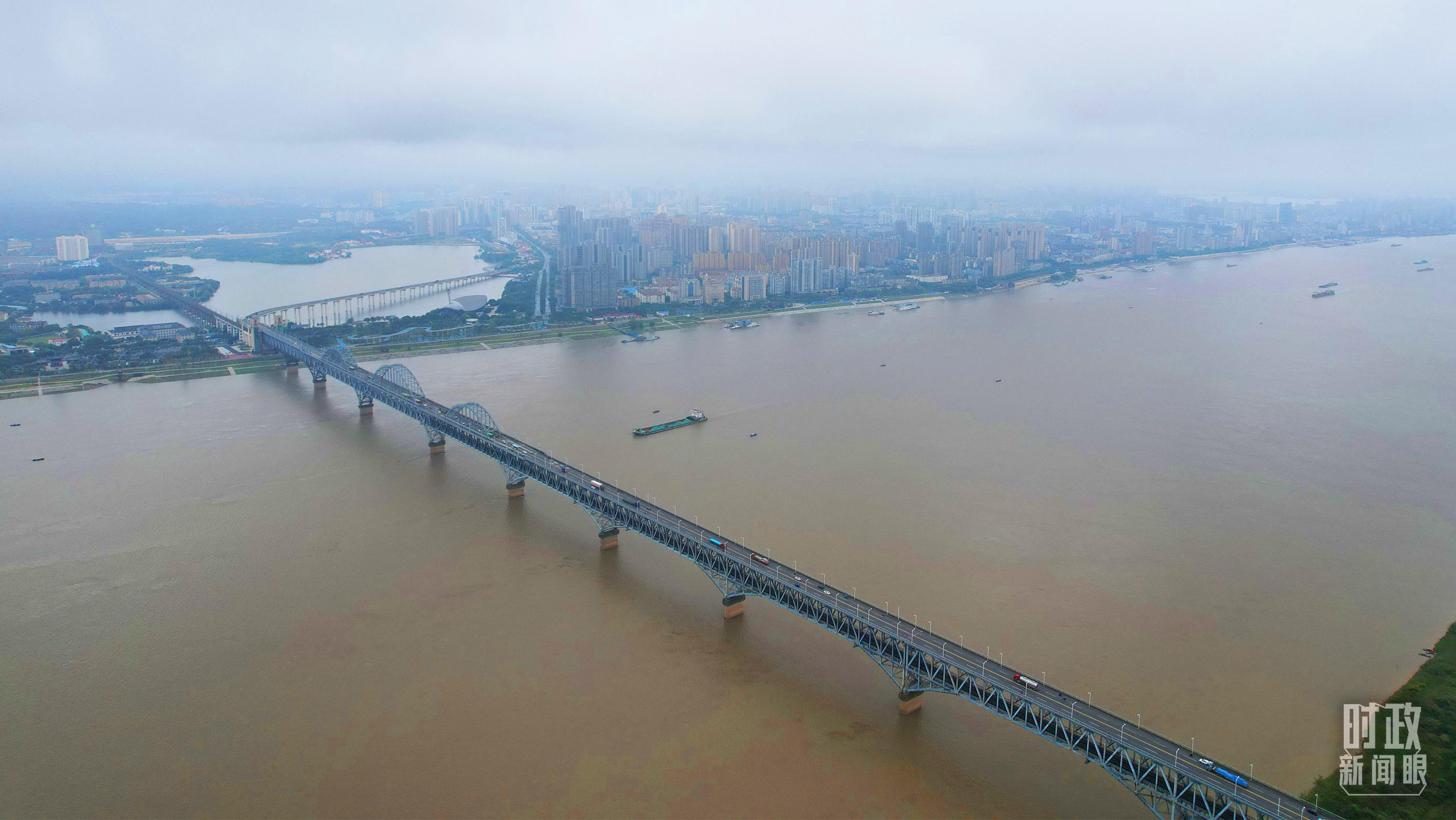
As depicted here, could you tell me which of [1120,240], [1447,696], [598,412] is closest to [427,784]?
[1447,696]

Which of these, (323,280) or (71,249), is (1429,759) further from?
(71,249)

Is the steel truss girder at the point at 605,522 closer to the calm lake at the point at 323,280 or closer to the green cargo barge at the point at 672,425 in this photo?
the green cargo barge at the point at 672,425

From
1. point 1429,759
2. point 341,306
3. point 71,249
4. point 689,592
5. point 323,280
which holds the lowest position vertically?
point 1429,759

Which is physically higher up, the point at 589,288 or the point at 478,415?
the point at 589,288

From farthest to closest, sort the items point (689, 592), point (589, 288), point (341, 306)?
point (341, 306), point (589, 288), point (689, 592)

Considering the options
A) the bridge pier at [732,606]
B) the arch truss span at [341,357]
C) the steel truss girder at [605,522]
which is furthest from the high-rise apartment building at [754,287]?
the bridge pier at [732,606]

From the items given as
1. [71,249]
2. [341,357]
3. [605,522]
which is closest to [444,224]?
[71,249]
